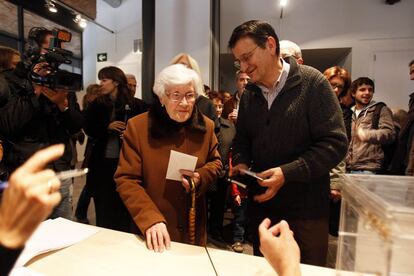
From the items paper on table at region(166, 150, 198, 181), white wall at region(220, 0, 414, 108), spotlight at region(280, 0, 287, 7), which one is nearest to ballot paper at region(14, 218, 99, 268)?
paper on table at region(166, 150, 198, 181)

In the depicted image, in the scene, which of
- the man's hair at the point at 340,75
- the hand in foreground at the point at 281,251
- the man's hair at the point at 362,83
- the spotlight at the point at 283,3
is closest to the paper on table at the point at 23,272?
the hand in foreground at the point at 281,251

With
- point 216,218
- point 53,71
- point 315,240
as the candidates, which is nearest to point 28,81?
point 53,71

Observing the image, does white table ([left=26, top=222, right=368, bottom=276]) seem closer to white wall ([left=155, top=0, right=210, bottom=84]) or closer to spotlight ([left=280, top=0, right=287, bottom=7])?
white wall ([left=155, top=0, right=210, bottom=84])

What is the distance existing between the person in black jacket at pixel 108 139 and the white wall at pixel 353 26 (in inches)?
119

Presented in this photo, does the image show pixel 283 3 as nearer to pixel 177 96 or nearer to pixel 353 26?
pixel 353 26

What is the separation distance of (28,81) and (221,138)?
1445mm

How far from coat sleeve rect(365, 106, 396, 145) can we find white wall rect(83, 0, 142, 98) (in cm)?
468

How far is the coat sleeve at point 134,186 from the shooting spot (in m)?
1.11

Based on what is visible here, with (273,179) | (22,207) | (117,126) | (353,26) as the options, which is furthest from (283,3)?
(22,207)

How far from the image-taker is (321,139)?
1168mm

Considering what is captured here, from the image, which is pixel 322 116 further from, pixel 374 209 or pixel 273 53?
pixel 374 209

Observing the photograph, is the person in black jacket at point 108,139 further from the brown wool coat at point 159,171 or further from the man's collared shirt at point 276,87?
the man's collared shirt at point 276,87

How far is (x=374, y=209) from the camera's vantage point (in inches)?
21.4

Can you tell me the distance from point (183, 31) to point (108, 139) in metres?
2.37
